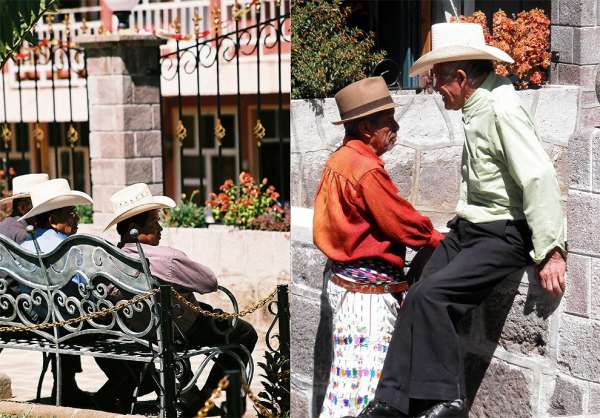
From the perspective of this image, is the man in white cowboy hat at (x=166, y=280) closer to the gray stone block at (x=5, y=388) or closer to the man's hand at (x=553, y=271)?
the gray stone block at (x=5, y=388)

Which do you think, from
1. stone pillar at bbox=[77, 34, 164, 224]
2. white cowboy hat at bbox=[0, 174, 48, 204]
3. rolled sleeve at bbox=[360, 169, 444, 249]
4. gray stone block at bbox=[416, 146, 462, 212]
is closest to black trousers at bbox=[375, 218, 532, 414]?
rolled sleeve at bbox=[360, 169, 444, 249]

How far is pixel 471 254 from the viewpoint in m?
5.19

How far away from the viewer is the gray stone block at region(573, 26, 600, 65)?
6465 mm

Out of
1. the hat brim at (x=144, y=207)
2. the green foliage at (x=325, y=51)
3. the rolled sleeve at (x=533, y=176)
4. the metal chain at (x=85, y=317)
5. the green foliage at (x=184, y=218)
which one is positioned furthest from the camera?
the green foliage at (x=184, y=218)

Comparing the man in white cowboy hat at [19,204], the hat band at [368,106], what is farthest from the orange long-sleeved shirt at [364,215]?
the man in white cowboy hat at [19,204]

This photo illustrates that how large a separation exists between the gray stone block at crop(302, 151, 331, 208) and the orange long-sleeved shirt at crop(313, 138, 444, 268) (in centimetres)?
65

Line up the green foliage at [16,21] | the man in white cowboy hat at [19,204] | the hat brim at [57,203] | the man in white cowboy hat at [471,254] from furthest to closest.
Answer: the green foliage at [16,21]
the man in white cowboy hat at [19,204]
the hat brim at [57,203]
the man in white cowboy hat at [471,254]

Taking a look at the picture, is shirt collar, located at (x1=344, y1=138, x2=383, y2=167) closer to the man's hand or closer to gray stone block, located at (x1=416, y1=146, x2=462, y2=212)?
gray stone block, located at (x1=416, y1=146, x2=462, y2=212)

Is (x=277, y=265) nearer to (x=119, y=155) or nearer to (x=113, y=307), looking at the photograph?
(x=119, y=155)

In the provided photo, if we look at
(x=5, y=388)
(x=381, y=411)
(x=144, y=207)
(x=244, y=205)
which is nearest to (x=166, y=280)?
(x=144, y=207)

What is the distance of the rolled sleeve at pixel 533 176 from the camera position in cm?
497

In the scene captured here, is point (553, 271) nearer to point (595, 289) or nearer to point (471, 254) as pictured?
point (595, 289)

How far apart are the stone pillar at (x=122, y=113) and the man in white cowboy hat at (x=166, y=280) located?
14.8 feet

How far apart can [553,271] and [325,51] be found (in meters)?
2.05
